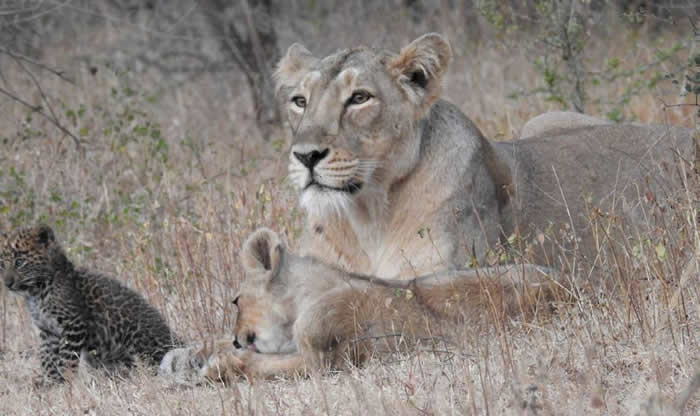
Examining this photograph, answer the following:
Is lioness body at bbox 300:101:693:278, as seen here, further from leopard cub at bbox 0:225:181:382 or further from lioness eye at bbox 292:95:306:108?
leopard cub at bbox 0:225:181:382

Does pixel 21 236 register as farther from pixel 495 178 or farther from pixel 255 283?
pixel 495 178

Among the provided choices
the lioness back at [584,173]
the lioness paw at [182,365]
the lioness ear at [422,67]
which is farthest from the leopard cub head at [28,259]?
the lioness back at [584,173]

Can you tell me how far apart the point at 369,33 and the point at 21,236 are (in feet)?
27.8

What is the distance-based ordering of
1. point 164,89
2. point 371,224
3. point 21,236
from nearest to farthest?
point 371,224 → point 21,236 → point 164,89

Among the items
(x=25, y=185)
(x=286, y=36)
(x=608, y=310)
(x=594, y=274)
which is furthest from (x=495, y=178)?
(x=286, y=36)

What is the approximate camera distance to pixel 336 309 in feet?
14.4

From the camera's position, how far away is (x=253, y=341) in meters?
4.66

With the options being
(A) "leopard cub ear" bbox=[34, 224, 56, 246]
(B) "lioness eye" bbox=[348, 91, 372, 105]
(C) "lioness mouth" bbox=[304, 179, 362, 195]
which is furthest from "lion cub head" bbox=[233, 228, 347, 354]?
(A) "leopard cub ear" bbox=[34, 224, 56, 246]

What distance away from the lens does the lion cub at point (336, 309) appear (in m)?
4.43

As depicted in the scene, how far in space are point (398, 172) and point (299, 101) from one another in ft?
2.13

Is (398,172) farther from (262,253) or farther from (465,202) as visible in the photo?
(262,253)

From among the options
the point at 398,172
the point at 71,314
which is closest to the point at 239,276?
the point at 71,314

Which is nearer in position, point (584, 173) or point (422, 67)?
point (422, 67)

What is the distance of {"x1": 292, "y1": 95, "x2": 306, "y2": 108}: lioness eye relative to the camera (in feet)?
18.8
